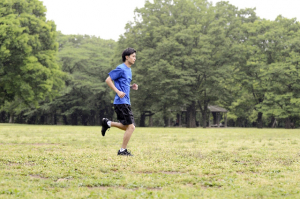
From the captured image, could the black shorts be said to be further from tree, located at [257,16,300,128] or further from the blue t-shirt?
tree, located at [257,16,300,128]

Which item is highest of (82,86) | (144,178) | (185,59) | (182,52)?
(182,52)

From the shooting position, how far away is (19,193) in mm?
3762

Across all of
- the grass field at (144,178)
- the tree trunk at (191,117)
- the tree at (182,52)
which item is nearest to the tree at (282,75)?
the tree at (182,52)

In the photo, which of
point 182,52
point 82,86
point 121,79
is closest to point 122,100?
point 121,79

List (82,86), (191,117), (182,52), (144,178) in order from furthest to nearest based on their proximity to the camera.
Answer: (82,86), (191,117), (182,52), (144,178)

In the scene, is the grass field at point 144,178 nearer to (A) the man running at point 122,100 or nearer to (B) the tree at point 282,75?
(A) the man running at point 122,100

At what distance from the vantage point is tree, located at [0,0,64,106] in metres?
29.6

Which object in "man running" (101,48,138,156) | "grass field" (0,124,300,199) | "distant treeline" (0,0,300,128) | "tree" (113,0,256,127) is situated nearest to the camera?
"grass field" (0,124,300,199)

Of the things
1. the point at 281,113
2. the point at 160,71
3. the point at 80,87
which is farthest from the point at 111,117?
the point at 281,113

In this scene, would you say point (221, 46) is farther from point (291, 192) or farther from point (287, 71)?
point (291, 192)

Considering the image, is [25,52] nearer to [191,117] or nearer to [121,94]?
[191,117]

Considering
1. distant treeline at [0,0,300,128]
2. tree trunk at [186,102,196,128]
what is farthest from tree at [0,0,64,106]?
tree trunk at [186,102,196,128]

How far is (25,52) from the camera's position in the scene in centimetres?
3066

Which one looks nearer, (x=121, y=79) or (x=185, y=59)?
(x=121, y=79)
